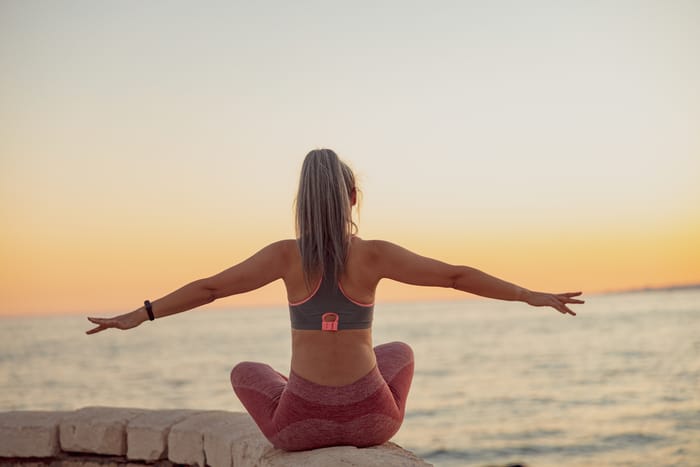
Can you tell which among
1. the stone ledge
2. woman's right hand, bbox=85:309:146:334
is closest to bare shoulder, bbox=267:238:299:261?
woman's right hand, bbox=85:309:146:334

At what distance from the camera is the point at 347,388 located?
3.17 meters

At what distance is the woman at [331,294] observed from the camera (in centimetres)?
313

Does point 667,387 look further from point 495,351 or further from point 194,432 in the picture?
point 194,432

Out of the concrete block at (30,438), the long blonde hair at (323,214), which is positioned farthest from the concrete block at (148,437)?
the long blonde hair at (323,214)

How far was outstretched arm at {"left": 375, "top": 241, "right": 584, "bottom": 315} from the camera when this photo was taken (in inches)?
125

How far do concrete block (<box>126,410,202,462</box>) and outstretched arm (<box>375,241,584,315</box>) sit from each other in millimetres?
2169

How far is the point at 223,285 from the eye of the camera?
128 inches

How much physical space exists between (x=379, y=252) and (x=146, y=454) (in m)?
2.38

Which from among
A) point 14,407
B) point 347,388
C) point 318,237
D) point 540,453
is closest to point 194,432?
point 347,388

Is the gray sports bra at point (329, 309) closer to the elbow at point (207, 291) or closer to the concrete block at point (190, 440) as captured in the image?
the elbow at point (207, 291)

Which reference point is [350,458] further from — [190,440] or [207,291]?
[190,440]

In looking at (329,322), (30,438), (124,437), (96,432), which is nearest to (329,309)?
(329,322)

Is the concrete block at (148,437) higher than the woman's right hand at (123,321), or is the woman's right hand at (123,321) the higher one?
the woman's right hand at (123,321)

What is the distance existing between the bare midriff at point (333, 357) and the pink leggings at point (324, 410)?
33mm
